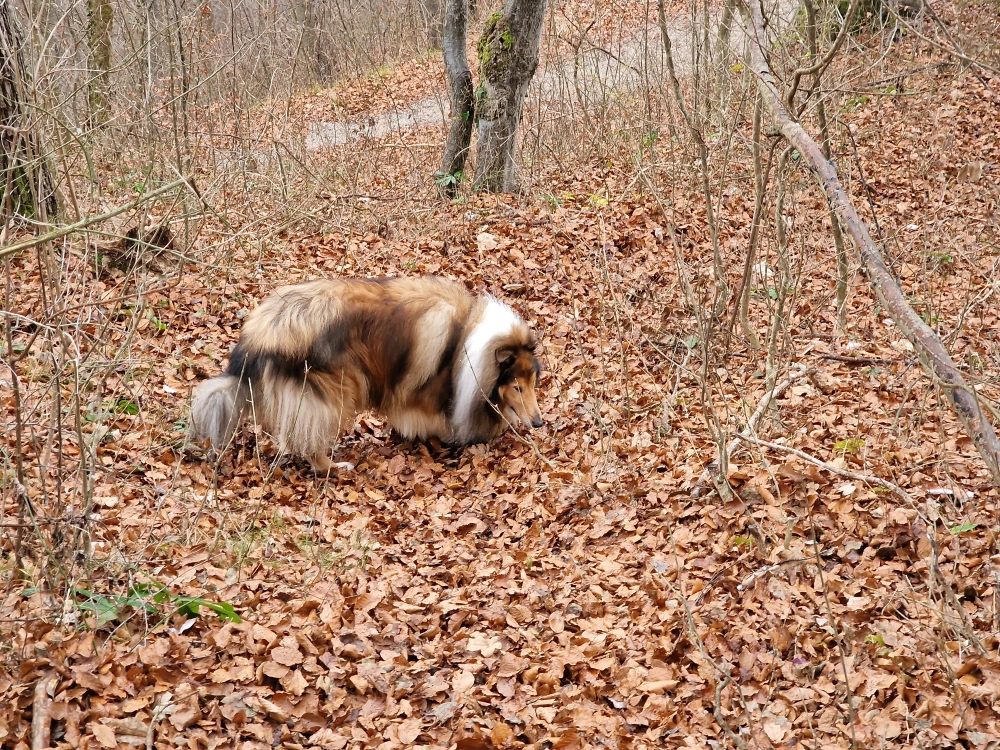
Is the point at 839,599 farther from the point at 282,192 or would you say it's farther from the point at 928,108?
the point at 928,108

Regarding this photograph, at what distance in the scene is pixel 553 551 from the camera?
5301 mm

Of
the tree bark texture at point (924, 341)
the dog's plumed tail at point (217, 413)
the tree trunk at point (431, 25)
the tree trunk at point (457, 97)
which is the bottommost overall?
the dog's plumed tail at point (217, 413)

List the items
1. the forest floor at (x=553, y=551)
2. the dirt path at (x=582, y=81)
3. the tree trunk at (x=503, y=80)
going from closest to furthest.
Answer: the forest floor at (x=553, y=551)
the tree trunk at (x=503, y=80)
the dirt path at (x=582, y=81)

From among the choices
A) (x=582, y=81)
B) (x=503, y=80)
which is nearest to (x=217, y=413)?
(x=503, y=80)

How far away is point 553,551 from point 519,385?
1673mm

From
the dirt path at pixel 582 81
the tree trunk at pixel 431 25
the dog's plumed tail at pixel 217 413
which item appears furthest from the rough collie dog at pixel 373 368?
the tree trunk at pixel 431 25

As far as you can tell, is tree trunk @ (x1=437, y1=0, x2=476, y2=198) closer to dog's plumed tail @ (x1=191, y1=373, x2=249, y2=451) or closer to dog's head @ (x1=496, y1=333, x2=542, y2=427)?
dog's head @ (x1=496, y1=333, x2=542, y2=427)

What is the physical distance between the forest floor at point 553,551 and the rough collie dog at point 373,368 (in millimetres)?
296

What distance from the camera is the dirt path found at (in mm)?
11367

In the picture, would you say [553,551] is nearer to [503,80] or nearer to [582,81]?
[503,80]

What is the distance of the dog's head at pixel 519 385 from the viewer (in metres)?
6.55

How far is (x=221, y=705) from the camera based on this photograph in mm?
3756

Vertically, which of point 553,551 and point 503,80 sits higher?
point 503,80

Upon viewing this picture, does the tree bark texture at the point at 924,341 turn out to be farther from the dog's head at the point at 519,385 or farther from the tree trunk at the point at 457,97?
the tree trunk at the point at 457,97
